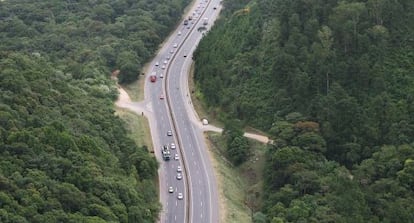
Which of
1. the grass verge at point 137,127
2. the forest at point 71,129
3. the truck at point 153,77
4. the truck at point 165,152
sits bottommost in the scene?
the truck at point 165,152

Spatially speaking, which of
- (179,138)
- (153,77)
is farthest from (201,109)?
(153,77)

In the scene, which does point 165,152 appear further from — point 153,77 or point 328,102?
point 153,77

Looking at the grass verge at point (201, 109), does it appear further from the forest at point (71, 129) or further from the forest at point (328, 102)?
the forest at point (71, 129)

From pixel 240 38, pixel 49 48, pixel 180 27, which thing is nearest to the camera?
pixel 240 38

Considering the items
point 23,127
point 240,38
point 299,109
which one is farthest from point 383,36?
point 23,127

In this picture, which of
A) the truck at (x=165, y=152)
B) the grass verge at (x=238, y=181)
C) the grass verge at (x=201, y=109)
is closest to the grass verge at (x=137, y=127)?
the truck at (x=165, y=152)

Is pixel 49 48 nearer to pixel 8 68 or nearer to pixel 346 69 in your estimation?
pixel 8 68
